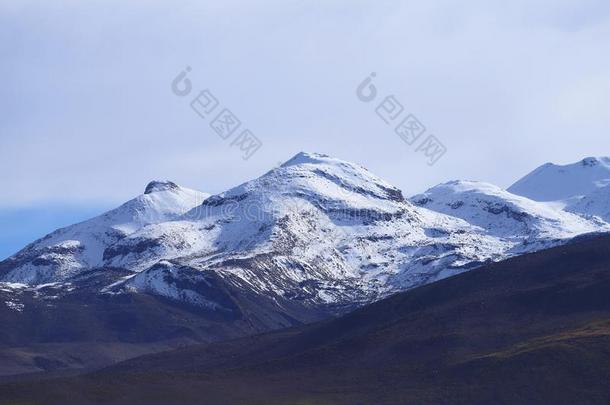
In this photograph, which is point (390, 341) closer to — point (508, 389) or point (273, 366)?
point (273, 366)

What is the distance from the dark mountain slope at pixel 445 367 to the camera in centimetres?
13988

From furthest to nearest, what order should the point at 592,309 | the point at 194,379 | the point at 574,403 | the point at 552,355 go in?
the point at 592,309 < the point at 194,379 < the point at 552,355 < the point at 574,403

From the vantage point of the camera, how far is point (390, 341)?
183500 millimetres

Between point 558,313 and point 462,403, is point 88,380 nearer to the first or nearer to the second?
point 462,403

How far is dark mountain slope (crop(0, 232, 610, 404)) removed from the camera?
459 feet

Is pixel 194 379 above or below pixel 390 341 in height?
above

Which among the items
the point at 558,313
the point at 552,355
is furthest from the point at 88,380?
the point at 558,313

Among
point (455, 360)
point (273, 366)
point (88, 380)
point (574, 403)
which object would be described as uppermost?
point (88, 380)

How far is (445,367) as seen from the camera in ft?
510

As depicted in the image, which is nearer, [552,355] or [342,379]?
[552,355]

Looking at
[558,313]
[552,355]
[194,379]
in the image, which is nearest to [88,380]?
[194,379]

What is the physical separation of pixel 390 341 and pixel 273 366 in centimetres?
1815

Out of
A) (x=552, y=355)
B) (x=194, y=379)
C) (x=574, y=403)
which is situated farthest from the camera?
(x=194, y=379)

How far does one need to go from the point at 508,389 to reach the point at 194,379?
4254 centimetres
